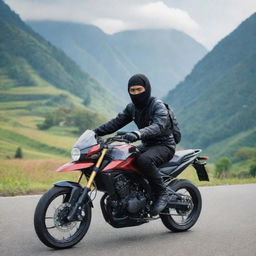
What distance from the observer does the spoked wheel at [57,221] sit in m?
5.45

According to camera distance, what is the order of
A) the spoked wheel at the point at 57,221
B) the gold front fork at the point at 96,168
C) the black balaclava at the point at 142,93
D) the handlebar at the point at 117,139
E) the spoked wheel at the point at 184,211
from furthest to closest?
the spoked wheel at the point at 184,211
the black balaclava at the point at 142,93
the handlebar at the point at 117,139
the gold front fork at the point at 96,168
the spoked wheel at the point at 57,221

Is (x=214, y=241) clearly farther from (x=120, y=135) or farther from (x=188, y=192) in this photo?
(x=120, y=135)

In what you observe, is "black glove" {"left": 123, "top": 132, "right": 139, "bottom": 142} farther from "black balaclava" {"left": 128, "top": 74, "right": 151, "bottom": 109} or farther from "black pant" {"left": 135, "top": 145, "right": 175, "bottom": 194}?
"black balaclava" {"left": 128, "top": 74, "right": 151, "bottom": 109}

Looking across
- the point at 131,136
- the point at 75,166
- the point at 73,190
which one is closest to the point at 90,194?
the point at 73,190

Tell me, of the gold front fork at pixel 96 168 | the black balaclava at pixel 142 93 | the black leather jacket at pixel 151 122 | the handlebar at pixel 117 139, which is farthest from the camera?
the black balaclava at pixel 142 93

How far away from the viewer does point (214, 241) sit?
610 cm

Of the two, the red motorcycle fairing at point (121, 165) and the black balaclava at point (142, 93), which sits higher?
the black balaclava at point (142, 93)

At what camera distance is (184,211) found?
6926 millimetres

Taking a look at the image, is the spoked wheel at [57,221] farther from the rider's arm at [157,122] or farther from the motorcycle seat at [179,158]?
the motorcycle seat at [179,158]

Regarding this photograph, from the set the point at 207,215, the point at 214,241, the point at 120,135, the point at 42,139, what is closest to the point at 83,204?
the point at 120,135

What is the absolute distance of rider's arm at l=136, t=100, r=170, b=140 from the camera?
6.02 metres

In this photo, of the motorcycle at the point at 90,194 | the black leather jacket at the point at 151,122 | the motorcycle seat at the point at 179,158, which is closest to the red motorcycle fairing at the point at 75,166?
the motorcycle at the point at 90,194

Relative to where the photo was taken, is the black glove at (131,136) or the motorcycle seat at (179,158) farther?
the motorcycle seat at (179,158)

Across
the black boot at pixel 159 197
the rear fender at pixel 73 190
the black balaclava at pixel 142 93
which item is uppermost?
the black balaclava at pixel 142 93
